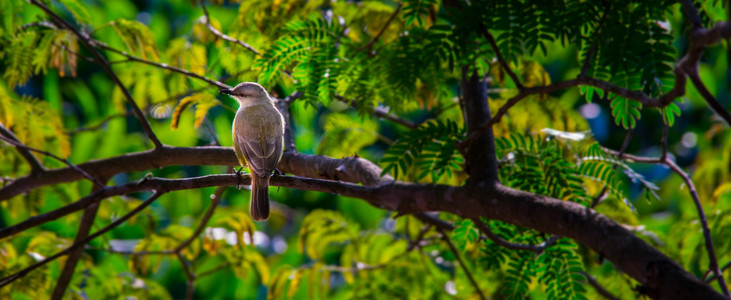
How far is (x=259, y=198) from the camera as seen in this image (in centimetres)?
213

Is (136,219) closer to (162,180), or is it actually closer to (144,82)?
(144,82)

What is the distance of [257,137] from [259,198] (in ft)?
0.72

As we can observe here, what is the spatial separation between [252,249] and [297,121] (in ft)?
3.73

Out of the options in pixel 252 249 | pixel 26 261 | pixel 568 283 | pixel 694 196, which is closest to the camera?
pixel 568 283

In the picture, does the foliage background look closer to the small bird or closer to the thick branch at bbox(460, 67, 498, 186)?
the thick branch at bbox(460, 67, 498, 186)

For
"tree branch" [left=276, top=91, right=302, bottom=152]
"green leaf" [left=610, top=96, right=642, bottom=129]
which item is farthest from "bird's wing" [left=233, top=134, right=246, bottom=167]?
"green leaf" [left=610, top=96, right=642, bottom=129]

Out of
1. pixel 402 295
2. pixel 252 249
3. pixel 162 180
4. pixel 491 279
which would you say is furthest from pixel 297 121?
pixel 162 180

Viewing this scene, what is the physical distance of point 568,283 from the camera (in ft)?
9.84

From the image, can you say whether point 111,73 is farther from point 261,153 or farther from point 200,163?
point 261,153

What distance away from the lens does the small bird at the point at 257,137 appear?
6.95 ft

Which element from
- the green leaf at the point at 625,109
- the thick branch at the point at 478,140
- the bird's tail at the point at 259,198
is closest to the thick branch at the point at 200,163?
the thick branch at the point at 478,140

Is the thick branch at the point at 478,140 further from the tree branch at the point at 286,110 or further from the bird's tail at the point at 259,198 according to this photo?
the bird's tail at the point at 259,198

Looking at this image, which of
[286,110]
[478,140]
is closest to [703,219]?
[478,140]

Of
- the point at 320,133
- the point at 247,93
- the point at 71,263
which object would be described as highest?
the point at 247,93
